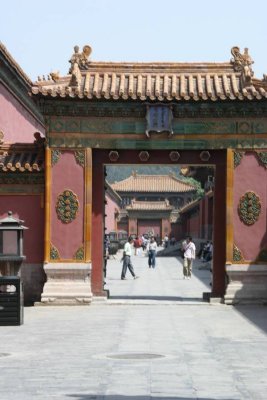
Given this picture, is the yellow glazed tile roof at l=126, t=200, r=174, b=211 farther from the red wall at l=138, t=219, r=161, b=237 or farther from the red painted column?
the red painted column

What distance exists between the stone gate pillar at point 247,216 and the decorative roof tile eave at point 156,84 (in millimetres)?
1749

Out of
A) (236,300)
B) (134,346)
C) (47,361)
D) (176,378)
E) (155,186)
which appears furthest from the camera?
(155,186)

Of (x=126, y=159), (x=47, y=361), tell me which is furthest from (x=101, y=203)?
(x=47, y=361)

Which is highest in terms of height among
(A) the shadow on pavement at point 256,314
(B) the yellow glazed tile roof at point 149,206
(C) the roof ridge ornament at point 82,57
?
(C) the roof ridge ornament at point 82,57

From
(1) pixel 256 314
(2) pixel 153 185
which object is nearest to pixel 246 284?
(1) pixel 256 314

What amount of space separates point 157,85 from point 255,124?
2956 millimetres

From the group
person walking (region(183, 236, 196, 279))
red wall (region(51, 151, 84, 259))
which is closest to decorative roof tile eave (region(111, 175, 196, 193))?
person walking (region(183, 236, 196, 279))

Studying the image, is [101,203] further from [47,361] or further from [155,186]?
[155,186]

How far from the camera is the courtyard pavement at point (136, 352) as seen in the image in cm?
1066

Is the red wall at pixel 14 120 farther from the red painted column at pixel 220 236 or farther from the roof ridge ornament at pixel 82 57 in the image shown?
the red painted column at pixel 220 236

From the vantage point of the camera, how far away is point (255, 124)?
24.6 m

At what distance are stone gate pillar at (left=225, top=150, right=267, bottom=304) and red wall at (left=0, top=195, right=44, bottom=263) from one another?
4.79 m

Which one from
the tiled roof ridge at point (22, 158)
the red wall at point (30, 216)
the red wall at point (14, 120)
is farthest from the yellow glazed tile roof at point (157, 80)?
the red wall at point (14, 120)

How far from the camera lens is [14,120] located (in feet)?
107
